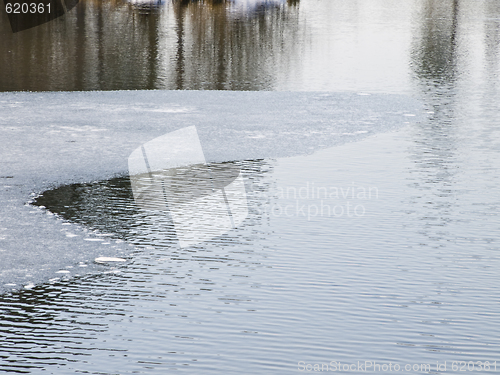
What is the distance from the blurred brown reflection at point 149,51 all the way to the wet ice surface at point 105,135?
66.6 inches

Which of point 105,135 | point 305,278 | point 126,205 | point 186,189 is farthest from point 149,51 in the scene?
point 305,278

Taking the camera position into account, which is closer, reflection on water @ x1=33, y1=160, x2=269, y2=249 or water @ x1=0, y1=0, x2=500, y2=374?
water @ x1=0, y1=0, x2=500, y2=374

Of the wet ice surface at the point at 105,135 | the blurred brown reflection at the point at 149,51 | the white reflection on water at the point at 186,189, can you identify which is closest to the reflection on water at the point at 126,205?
the white reflection on water at the point at 186,189

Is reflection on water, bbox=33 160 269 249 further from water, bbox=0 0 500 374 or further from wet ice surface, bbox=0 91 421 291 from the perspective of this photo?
wet ice surface, bbox=0 91 421 291

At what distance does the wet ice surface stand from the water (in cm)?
26

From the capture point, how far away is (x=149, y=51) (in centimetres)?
1884

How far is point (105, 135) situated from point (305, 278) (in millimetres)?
5110

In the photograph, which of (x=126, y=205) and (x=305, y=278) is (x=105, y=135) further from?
(x=305, y=278)

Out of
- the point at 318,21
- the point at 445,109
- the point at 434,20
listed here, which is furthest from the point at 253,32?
the point at 445,109

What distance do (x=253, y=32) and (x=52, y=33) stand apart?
590 cm

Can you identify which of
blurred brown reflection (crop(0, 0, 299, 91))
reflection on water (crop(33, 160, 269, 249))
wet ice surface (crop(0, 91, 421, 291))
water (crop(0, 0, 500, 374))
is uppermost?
blurred brown reflection (crop(0, 0, 299, 91))

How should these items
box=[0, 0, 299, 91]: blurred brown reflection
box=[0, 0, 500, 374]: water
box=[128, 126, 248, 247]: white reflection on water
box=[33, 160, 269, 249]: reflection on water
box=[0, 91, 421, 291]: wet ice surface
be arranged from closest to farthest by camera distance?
box=[0, 0, 500, 374]: water
box=[0, 91, 421, 291]: wet ice surface
box=[33, 160, 269, 249]: reflection on water
box=[128, 126, 248, 247]: white reflection on water
box=[0, 0, 299, 91]: blurred brown reflection

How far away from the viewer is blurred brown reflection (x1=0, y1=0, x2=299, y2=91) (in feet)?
48.0

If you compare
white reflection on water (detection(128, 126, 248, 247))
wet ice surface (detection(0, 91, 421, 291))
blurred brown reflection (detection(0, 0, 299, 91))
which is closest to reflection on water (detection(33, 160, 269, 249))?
white reflection on water (detection(128, 126, 248, 247))
